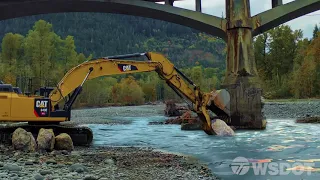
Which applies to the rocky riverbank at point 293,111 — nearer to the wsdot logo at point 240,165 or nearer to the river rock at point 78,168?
the wsdot logo at point 240,165

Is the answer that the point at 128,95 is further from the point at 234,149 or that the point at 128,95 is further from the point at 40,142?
the point at 40,142

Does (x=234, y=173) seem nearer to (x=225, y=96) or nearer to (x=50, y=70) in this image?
(x=225, y=96)

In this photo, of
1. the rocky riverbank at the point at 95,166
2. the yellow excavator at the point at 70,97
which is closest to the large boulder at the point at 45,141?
the rocky riverbank at the point at 95,166

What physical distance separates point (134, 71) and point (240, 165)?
5.56 meters

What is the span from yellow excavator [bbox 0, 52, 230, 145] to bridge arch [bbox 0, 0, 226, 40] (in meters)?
10.5

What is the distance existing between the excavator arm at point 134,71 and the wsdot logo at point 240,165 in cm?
419

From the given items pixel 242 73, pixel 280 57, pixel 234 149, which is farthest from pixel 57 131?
pixel 280 57

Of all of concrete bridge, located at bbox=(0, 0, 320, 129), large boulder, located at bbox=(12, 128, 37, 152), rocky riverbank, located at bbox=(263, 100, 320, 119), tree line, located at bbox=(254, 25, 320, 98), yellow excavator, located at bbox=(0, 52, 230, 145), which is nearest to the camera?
large boulder, located at bbox=(12, 128, 37, 152)

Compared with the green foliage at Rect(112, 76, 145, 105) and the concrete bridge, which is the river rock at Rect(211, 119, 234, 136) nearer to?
the concrete bridge

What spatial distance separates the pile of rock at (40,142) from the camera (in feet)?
34.0

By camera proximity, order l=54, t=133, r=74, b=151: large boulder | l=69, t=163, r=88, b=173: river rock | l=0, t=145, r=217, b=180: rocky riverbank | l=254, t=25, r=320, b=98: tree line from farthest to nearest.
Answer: l=254, t=25, r=320, b=98: tree line < l=54, t=133, r=74, b=151: large boulder < l=69, t=163, r=88, b=173: river rock < l=0, t=145, r=217, b=180: rocky riverbank

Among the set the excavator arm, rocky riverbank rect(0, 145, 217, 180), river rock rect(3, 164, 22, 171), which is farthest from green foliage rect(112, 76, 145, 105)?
river rock rect(3, 164, 22, 171)

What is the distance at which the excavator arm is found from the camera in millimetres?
12141

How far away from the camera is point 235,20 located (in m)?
22.9
